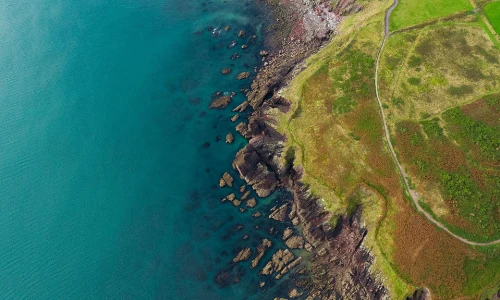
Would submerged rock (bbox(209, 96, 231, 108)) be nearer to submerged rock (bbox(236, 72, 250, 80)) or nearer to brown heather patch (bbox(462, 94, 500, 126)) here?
submerged rock (bbox(236, 72, 250, 80))

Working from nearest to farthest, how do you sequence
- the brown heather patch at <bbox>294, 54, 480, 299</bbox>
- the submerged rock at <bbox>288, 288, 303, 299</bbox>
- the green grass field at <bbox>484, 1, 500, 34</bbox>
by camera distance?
1. the brown heather patch at <bbox>294, 54, 480, 299</bbox>
2. the submerged rock at <bbox>288, 288, 303, 299</bbox>
3. the green grass field at <bbox>484, 1, 500, 34</bbox>

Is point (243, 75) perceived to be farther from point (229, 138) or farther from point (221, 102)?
point (229, 138)

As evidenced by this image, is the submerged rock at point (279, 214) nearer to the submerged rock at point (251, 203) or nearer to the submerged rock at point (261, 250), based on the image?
the submerged rock at point (251, 203)

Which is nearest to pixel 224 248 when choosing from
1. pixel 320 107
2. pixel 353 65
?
pixel 320 107

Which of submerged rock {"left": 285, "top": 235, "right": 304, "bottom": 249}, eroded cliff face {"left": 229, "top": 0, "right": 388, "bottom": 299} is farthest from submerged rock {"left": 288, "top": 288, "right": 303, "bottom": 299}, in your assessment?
submerged rock {"left": 285, "top": 235, "right": 304, "bottom": 249}

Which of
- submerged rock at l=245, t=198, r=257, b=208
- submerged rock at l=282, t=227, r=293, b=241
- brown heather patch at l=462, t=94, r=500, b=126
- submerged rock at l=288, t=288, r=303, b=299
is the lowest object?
submerged rock at l=288, t=288, r=303, b=299

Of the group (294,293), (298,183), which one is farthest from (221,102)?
(294,293)
